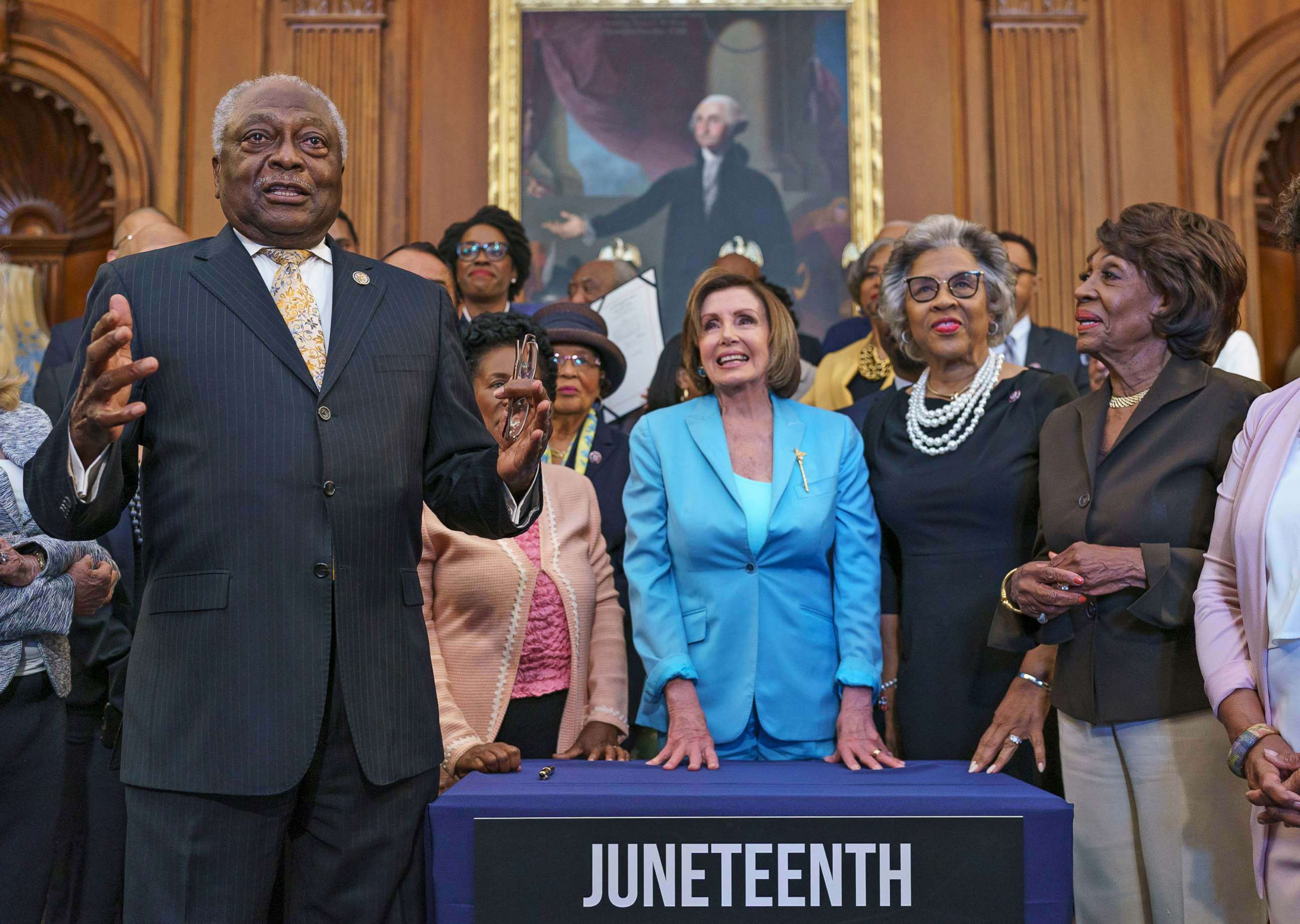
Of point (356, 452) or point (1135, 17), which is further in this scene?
point (1135, 17)

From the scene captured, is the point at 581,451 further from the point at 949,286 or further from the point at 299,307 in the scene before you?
the point at 299,307

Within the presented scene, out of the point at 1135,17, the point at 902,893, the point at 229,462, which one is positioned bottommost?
the point at 902,893

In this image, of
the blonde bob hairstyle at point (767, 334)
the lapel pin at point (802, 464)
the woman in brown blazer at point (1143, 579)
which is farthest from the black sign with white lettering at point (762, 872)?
the blonde bob hairstyle at point (767, 334)

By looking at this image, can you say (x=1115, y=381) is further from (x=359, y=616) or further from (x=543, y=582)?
(x=359, y=616)

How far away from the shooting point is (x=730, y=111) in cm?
657

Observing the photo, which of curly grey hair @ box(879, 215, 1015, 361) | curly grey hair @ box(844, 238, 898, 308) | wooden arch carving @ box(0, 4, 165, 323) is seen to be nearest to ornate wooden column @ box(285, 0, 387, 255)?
wooden arch carving @ box(0, 4, 165, 323)

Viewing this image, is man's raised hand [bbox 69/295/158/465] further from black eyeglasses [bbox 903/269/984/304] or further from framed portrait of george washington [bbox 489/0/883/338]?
framed portrait of george washington [bbox 489/0/883/338]

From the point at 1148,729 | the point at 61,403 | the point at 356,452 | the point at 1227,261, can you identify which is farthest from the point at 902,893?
the point at 61,403

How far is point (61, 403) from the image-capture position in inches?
150

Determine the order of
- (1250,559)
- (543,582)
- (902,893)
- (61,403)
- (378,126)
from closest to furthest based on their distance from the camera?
(902,893) → (1250,559) → (543,582) → (61,403) → (378,126)

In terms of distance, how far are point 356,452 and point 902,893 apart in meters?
1.12

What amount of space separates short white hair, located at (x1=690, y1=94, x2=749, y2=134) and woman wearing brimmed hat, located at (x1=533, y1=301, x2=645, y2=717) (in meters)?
2.63

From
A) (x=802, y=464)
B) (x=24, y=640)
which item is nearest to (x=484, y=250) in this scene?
(x=802, y=464)

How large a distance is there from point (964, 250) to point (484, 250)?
225 centimetres
